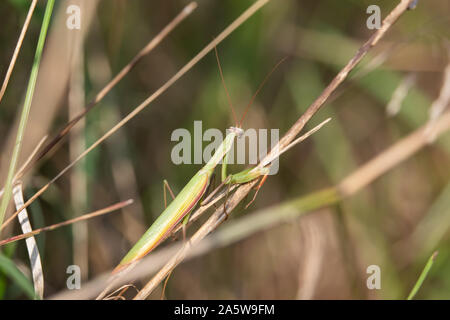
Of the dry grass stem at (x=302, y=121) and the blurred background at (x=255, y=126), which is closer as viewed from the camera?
the dry grass stem at (x=302, y=121)

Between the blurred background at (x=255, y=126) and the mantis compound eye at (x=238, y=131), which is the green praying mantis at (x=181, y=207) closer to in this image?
the mantis compound eye at (x=238, y=131)

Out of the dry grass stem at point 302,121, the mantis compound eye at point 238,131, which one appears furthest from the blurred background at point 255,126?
the dry grass stem at point 302,121

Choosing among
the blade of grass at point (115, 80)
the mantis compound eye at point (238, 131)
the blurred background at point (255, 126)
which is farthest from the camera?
the blurred background at point (255, 126)

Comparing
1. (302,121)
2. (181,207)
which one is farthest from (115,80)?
(302,121)

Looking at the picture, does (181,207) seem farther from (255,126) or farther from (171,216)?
(255,126)

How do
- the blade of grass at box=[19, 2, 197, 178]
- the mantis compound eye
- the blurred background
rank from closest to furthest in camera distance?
the blade of grass at box=[19, 2, 197, 178] < the mantis compound eye < the blurred background

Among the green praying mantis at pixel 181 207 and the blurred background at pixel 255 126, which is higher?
the blurred background at pixel 255 126

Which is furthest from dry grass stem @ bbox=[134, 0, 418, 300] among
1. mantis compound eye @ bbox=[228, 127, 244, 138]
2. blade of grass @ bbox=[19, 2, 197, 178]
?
blade of grass @ bbox=[19, 2, 197, 178]

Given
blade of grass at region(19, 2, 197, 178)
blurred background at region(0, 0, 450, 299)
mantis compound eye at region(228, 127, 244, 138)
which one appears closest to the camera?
blade of grass at region(19, 2, 197, 178)

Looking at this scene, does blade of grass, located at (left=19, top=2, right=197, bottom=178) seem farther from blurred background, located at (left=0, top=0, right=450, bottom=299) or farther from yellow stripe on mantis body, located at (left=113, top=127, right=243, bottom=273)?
blurred background, located at (left=0, top=0, right=450, bottom=299)

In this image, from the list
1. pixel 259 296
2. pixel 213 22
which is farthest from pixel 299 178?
pixel 213 22
